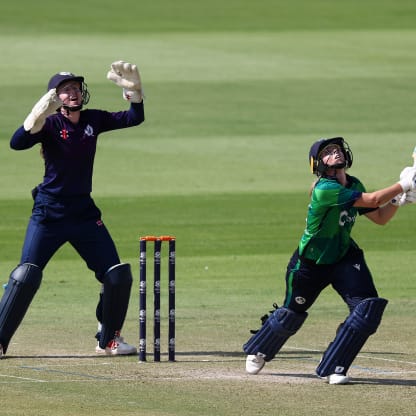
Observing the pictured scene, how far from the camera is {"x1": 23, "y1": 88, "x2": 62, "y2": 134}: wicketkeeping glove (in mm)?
11867

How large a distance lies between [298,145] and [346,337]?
1855 cm

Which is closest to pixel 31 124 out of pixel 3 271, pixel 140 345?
pixel 140 345

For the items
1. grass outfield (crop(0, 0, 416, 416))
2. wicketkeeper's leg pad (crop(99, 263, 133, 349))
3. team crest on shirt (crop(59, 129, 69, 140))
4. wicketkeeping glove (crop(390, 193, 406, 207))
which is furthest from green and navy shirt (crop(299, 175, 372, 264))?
team crest on shirt (crop(59, 129, 69, 140))

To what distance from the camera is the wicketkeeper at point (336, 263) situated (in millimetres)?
11008

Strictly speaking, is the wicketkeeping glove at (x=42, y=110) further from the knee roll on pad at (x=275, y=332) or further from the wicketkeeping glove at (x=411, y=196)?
the wicketkeeping glove at (x=411, y=196)

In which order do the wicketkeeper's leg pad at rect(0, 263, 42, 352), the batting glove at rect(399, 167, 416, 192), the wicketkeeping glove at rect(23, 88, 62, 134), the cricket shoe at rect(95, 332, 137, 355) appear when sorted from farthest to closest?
the cricket shoe at rect(95, 332, 137, 355) < the wicketkeeper's leg pad at rect(0, 263, 42, 352) < the wicketkeeping glove at rect(23, 88, 62, 134) < the batting glove at rect(399, 167, 416, 192)

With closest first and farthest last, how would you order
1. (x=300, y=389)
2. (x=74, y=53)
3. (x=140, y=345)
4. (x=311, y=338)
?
(x=300, y=389), (x=140, y=345), (x=311, y=338), (x=74, y=53)

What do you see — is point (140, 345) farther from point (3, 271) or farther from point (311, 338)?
point (3, 271)

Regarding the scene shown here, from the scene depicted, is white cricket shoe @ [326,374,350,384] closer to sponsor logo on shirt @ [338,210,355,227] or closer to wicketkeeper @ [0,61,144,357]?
sponsor logo on shirt @ [338,210,355,227]

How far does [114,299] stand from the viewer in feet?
40.5

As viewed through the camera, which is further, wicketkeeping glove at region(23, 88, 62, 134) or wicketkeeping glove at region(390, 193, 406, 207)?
wicketkeeping glove at region(23, 88, 62, 134)

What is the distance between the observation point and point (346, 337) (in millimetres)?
11070

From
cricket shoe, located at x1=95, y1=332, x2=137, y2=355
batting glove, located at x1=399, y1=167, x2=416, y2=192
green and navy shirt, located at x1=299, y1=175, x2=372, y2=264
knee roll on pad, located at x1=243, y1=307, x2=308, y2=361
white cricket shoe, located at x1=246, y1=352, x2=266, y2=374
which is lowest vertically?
white cricket shoe, located at x1=246, y1=352, x2=266, y2=374

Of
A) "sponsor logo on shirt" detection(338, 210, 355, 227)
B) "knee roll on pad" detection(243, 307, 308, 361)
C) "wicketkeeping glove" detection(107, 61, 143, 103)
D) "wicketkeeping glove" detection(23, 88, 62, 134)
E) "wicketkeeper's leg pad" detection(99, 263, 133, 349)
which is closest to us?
"sponsor logo on shirt" detection(338, 210, 355, 227)
